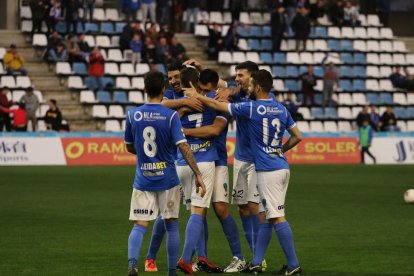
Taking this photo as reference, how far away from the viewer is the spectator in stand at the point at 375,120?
138 ft

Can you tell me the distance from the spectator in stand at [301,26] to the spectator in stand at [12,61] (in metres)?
12.2

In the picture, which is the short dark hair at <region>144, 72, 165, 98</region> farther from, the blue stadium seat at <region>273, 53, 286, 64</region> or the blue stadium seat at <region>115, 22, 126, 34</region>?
the blue stadium seat at <region>273, 53, 286, 64</region>

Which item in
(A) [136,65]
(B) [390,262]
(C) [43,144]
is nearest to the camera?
(B) [390,262]

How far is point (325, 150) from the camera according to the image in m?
39.6

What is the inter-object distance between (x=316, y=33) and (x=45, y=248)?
1358 inches

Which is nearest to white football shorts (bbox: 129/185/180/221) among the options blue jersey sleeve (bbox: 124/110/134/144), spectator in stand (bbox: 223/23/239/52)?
blue jersey sleeve (bbox: 124/110/134/144)

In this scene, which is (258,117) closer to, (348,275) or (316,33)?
(348,275)

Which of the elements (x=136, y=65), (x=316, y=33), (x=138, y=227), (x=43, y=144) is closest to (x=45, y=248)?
(x=138, y=227)

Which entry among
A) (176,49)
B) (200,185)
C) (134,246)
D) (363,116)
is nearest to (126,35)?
(176,49)

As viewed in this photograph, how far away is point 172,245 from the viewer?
36.4ft

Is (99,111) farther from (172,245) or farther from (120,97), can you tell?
(172,245)

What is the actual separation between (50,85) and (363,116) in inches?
452

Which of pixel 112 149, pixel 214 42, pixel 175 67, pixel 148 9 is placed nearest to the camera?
pixel 175 67

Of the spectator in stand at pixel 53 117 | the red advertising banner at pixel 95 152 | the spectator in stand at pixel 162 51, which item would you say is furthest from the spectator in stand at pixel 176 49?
the spectator in stand at pixel 53 117
